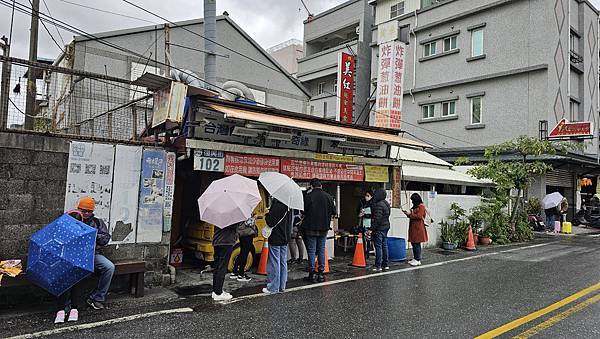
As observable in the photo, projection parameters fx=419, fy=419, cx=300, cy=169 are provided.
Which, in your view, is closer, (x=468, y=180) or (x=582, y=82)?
(x=468, y=180)

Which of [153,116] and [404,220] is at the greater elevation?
[153,116]

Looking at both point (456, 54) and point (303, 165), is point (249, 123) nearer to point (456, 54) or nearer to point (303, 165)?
point (303, 165)

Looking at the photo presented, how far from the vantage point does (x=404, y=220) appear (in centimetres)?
1277

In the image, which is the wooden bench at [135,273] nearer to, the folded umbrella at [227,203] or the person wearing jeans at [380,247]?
the folded umbrella at [227,203]

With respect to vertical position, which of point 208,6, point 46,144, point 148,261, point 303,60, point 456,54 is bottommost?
point 148,261

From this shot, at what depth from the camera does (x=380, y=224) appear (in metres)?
9.67

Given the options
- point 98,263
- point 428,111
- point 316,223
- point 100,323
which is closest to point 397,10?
point 428,111

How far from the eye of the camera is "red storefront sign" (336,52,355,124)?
20859 millimetres

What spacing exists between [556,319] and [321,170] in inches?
235

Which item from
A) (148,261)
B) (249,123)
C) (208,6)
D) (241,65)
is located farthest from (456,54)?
(148,261)

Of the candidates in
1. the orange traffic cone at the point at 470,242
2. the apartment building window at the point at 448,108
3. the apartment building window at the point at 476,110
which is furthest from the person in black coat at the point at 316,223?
the apartment building window at the point at 448,108

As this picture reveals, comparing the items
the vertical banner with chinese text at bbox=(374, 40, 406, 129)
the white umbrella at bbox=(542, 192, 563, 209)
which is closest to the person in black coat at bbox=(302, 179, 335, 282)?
the vertical banner with chinese text at bbox=(374, 40, 406, 129)

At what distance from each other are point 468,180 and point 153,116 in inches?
511

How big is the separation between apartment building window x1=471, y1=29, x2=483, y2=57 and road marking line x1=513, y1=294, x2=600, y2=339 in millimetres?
18895
